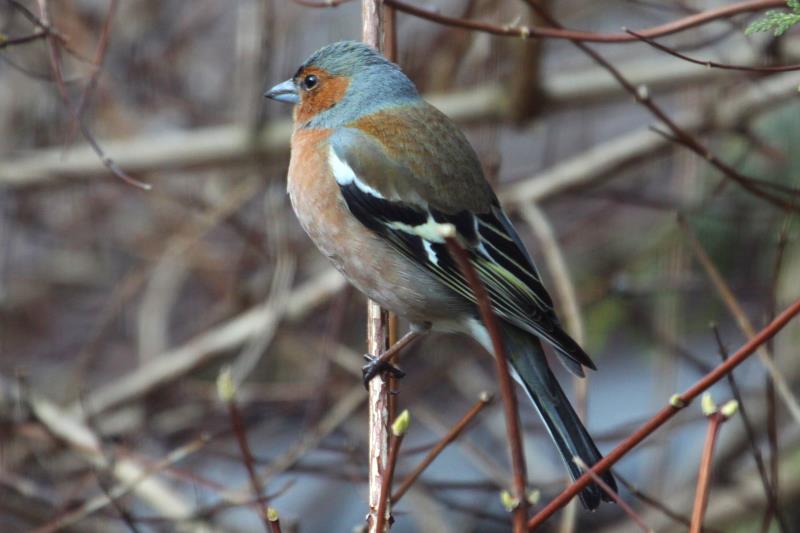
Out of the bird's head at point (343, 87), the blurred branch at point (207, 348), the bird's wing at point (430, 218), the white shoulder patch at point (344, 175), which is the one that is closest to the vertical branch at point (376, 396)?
the bird's head at point (343, 87)

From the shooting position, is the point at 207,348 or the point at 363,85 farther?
the point at 207,348

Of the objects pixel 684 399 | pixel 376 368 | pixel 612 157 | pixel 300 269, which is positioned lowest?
pixel 684 399

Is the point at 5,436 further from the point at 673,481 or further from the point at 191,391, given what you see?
the point at 673,481

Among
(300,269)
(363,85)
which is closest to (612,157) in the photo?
(363,85)

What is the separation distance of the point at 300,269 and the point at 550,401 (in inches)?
115

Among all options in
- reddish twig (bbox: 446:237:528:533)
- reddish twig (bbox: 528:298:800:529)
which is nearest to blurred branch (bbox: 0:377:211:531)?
reddish twig (bbox: 528:298:800:529)

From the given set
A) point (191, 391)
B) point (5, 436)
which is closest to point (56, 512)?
point (5, 436)

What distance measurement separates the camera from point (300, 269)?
5461 millimetres

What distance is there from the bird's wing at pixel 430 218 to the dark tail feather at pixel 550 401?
7 cm

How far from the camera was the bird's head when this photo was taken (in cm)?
323

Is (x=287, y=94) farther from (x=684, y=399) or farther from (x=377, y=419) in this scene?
(x=684, y=399)

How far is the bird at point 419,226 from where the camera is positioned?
2.89 m

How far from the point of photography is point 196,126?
5656 millimetres

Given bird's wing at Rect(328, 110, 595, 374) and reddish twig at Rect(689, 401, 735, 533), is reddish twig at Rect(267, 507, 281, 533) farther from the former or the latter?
bird's wing at Rect(328, 110, 595, 374)
